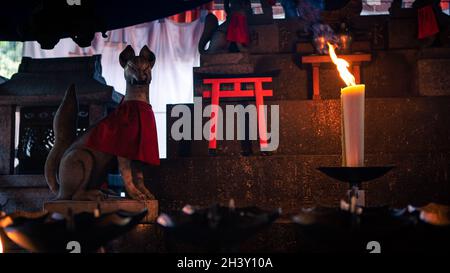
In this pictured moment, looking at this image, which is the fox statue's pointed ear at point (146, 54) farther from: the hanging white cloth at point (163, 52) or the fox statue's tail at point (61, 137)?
the hanging white cloth at point (163, 52)

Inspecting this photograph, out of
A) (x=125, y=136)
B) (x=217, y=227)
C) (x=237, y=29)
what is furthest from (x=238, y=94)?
(x=217, y=227)

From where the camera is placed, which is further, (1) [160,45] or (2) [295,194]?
(1) [160,45]

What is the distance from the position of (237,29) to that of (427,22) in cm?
198

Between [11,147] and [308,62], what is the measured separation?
3759 mm

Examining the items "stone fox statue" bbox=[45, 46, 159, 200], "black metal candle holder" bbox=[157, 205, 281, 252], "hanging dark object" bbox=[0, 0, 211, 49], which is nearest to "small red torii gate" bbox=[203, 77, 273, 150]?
"stone fox statue" bbox=[45, 46, 159, 200]

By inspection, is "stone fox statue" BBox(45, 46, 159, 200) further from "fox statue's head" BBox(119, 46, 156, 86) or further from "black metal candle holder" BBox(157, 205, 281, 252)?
"black metal candle holder" BBox(157, 205, 281, 252)

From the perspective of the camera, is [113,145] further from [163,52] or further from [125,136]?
[163,52]

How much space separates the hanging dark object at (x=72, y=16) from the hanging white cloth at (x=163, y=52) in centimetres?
471

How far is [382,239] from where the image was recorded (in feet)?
5.79

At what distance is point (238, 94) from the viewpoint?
4.72m

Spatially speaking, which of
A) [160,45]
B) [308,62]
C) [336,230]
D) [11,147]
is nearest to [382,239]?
[336,230]

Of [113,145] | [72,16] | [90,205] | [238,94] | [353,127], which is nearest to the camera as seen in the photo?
[353,127]

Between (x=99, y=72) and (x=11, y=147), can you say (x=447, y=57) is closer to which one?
(x=99, y=72)

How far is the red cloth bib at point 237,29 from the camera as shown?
16.6ft
